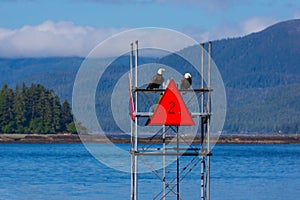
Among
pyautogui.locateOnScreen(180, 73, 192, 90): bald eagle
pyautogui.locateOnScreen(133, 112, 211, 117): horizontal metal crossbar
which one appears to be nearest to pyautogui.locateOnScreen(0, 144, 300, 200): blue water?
pyautogui.locateOnScreen(133, 112, 211, 117): horizontal metal crossbar

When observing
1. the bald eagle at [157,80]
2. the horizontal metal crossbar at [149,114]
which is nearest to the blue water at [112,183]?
the horizontal metal crossbar at [149,114]

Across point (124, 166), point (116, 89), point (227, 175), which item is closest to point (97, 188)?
point (124, 166)

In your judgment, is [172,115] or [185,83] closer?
[172,115]

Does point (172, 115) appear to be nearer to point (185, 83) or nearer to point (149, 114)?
point (149, 114)

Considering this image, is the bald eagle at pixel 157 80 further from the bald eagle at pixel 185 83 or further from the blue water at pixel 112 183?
the blue water at pixel 112 183

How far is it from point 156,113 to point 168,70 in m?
2.60

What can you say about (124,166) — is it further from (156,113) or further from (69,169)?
(156,113)

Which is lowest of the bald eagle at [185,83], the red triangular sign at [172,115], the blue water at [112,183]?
the blue water at [112,183]

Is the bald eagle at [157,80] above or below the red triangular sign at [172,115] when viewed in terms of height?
above

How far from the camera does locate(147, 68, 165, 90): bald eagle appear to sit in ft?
129

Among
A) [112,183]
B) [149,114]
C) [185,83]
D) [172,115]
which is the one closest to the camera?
[172,115]

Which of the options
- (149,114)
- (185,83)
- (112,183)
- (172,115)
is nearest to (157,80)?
(185,83)

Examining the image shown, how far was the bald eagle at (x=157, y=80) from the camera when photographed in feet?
129

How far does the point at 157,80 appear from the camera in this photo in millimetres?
39250
